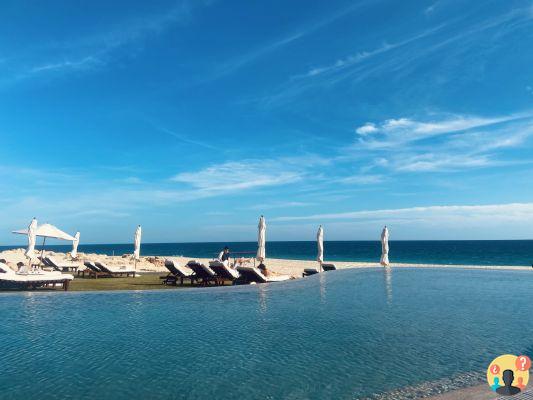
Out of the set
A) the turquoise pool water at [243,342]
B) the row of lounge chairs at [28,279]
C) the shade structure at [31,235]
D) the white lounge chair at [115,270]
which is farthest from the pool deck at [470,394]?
the shade structure at [31,235]

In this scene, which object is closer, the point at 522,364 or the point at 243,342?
the point at 522,364

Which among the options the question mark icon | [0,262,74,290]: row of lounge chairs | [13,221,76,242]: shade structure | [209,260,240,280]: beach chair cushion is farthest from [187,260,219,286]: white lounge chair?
the question mark icon

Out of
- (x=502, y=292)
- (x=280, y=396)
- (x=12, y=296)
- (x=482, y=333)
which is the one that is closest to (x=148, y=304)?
(x=12, y=296)

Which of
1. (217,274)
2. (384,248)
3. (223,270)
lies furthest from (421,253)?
(223,270)

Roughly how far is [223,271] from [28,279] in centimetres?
622

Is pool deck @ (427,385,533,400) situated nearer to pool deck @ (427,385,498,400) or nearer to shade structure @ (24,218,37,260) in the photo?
pool deck @ (427,385,498,400)

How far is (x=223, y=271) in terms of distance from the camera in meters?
14.9

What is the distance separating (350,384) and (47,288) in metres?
11.4

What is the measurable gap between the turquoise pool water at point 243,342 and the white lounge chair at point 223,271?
294cm

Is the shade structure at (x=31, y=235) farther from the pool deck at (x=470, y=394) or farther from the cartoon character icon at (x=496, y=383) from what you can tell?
the cartoon character icon at (x=496, y=383)

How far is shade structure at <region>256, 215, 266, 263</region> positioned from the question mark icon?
15.8 meters

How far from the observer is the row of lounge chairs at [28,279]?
12.2 m

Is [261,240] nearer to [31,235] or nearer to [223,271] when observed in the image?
[223,271]

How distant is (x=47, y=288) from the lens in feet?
42.9
